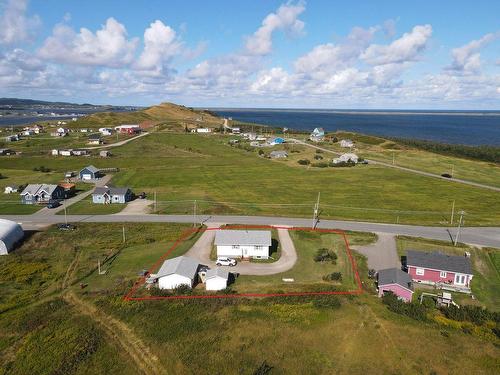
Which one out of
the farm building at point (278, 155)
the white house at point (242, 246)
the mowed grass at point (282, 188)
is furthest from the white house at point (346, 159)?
the white house at point (242, 246)

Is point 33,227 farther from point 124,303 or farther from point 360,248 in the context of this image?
point 360,248

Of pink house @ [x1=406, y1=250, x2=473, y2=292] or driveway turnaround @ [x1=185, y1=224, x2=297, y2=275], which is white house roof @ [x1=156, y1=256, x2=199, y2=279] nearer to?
driveway turnaround @ [x1=185, y1=224, x2=297, y2=275]

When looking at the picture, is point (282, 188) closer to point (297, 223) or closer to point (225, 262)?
point (297, 223)

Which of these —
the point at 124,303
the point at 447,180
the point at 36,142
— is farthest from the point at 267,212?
the point at 36,142

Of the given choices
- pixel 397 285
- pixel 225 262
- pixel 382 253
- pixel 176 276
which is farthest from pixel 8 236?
pixel 382 253

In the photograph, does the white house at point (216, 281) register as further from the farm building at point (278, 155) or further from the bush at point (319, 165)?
the farm building at point (278, 155)

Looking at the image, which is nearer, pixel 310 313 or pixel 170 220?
pixel 310 313
